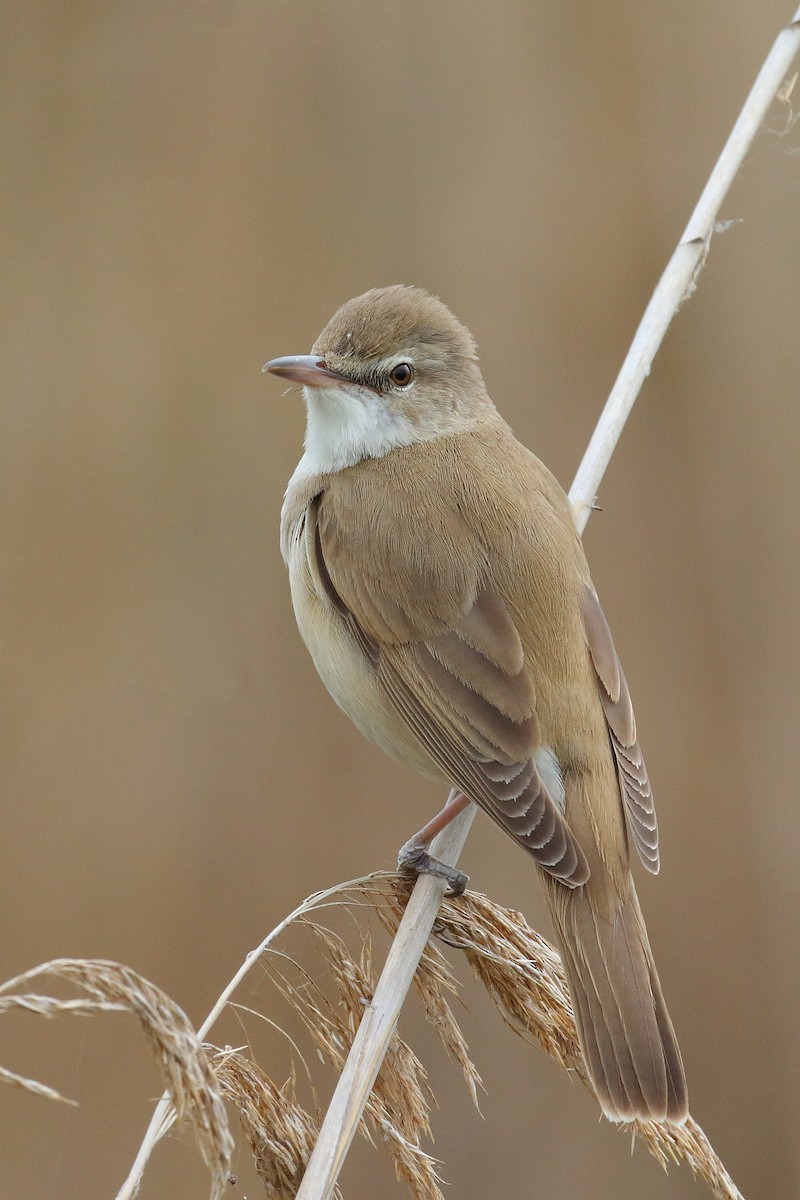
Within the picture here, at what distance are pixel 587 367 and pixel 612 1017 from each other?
2461 millimetres

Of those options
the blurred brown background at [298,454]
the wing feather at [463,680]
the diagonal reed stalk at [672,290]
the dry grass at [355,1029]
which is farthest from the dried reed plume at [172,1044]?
the blurred brown background at [298,454]

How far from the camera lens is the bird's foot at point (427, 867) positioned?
2705 mm

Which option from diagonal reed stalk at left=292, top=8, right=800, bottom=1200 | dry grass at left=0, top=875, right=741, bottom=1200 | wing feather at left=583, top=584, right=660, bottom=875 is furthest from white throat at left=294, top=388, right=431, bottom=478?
dry grass at left=0, top=875, right=741, bottom=1200

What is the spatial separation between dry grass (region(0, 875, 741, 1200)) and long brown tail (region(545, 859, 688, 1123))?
0.17 ft

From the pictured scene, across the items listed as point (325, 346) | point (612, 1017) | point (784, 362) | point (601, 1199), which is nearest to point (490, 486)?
point (325, 346)

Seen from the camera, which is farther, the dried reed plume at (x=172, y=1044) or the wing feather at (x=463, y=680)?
the wing feather at (x=463, y=680)

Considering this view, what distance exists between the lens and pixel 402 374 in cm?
345

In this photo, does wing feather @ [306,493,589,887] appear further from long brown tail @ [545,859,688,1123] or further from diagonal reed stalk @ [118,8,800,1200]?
diagonal reed stalk @ [118,8,800,1200]

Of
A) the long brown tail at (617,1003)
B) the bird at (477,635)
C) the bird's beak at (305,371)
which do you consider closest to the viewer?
the long brown tail at (617,1003)

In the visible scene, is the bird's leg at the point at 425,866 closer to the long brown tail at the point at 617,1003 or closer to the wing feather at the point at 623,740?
the long brown tail at the point at 617,1003

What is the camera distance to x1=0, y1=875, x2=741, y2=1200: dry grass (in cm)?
165

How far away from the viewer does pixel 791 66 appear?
3.29m

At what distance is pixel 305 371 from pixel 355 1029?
67.1 inches

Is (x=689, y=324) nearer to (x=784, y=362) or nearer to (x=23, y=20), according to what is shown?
(x=784, y=362)
